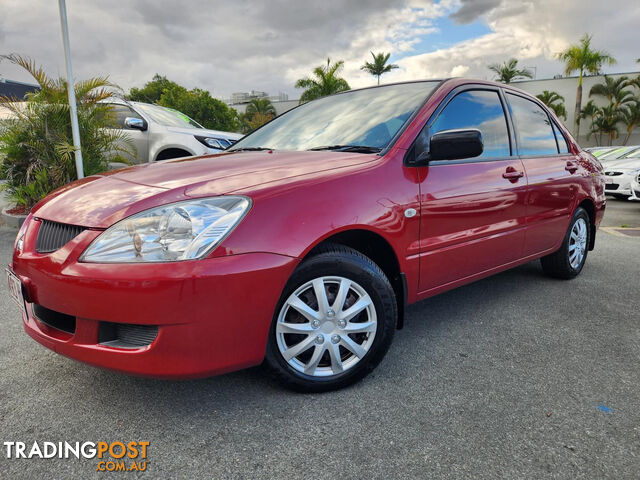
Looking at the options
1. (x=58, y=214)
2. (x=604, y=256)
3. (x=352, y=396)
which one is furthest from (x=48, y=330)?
(x=604, y=256)

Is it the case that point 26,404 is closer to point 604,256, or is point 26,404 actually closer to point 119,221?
point 119,221

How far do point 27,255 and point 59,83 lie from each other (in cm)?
554

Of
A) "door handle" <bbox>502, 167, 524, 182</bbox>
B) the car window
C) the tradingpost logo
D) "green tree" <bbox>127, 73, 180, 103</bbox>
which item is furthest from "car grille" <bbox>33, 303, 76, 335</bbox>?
"green tree" <bbox>127, 73, 180, 103</bbox>

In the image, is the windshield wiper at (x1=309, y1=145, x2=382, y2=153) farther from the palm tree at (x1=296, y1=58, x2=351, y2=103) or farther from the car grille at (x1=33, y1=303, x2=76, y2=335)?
the palm tree at (x1=296, y1=58, x2=351, y2=103)

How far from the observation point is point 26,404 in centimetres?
194

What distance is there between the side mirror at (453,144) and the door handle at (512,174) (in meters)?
0.69

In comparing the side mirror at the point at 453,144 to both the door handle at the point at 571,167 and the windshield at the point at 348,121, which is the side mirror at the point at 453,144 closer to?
the windshield at the point at 348,121

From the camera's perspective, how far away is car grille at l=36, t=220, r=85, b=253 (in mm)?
1845

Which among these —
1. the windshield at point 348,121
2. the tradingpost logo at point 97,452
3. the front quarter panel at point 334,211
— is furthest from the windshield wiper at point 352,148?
the tradingpost logo at point 97,452

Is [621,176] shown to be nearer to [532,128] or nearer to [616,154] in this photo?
[616,154]

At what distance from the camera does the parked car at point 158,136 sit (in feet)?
22.1

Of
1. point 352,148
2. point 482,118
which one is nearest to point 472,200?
point 482,118

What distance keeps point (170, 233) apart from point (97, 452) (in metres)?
0.84

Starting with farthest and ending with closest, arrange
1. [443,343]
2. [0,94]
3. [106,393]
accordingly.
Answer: [0,94] < [443,343] < [106,393]
